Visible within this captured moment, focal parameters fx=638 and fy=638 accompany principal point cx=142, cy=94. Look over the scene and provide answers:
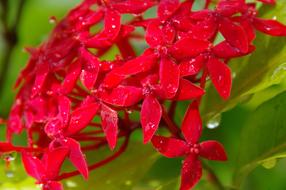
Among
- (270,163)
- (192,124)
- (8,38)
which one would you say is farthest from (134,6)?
(8,38)

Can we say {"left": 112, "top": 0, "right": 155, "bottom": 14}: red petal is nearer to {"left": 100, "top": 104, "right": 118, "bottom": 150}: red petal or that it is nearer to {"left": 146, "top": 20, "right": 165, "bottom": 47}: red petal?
{"left": 146, "top": 20, "right": 165, "bottom": 47}: red petal

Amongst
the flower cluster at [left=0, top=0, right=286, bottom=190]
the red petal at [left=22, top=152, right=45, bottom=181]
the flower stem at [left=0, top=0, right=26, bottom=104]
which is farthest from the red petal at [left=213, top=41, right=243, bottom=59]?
the flower stem at [left=0, top=0, right=26, bottom=104]

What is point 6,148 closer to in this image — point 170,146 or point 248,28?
point 170,146

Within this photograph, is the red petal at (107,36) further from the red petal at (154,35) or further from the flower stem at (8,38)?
the flower stem at (8,38)

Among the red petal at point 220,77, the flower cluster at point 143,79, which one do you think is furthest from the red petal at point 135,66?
the red petal at point 220,77

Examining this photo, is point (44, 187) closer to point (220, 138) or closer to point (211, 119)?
point (211, 119)

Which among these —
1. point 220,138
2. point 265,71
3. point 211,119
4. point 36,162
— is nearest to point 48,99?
point 36,162
